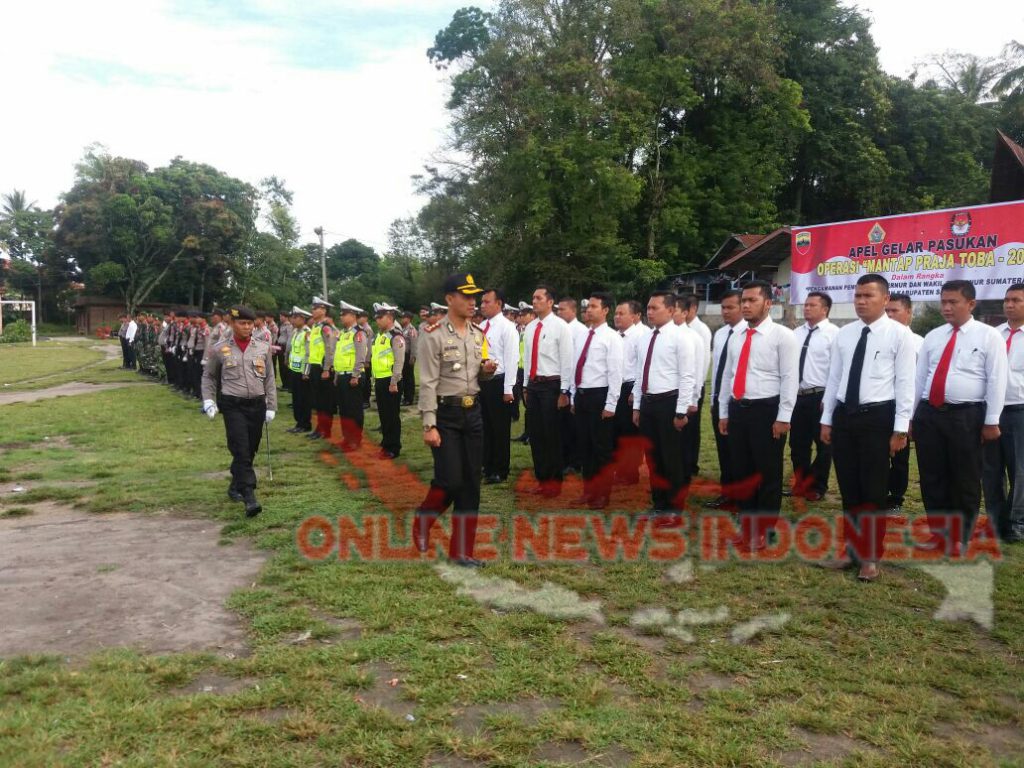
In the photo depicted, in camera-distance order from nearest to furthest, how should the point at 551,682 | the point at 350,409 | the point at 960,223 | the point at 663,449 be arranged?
the point at 551,682, the point at 663,449, the point at 960,223, the point at 350,409

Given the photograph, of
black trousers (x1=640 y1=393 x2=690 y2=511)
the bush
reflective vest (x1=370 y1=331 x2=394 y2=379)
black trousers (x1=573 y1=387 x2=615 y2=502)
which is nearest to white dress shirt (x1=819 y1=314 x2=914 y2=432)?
black trousers (x1=640 y1=393 x2=690 y2=511)

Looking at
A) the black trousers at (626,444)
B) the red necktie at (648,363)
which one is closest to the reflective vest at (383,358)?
the black trousers at (626,444)

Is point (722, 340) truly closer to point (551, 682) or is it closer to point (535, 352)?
point (535, 352)

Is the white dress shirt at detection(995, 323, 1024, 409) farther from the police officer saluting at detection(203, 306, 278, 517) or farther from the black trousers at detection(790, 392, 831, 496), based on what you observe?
the police officer saluting at detection(203, 306, 278, 517)

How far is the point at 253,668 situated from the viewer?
3695 mm

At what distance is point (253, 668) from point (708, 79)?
32.4m

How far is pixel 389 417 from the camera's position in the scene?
9.75 meters

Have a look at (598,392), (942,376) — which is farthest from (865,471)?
(598,392)

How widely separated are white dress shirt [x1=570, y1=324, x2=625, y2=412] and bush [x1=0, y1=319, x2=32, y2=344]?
45.3m

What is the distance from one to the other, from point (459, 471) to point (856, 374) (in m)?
2.88

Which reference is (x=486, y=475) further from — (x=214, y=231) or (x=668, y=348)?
(x=214, y=231)

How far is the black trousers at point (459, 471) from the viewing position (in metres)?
5.31

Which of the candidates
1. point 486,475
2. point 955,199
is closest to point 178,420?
point 486,475

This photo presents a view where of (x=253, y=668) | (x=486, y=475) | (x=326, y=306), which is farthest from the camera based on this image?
(x=326, y=306)
